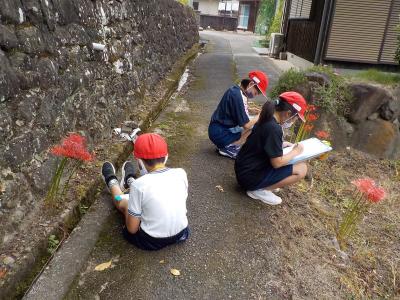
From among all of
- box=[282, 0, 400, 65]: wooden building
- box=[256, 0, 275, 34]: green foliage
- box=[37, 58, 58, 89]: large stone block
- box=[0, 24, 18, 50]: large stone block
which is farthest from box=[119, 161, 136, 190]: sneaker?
box=[256, 0, 275, 34]: green foliage

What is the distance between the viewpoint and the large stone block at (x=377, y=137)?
6.60 meters

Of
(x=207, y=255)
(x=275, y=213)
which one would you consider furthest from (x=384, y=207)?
(x=207, y=255)

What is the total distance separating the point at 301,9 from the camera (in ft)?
41.2

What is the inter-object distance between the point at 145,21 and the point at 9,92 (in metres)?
5.11

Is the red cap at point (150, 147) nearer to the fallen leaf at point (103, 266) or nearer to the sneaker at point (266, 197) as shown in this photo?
the fallen leaf at point (103, 266)

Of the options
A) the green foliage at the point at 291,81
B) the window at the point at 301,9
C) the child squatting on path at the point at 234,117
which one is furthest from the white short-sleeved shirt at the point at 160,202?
the window at the point at 301,9

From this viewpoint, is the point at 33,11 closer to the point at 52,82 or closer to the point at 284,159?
the point at 52,82

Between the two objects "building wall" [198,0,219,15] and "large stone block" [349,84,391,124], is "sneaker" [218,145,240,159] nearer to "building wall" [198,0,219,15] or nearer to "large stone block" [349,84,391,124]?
"large stone block" [349,84,391,124]

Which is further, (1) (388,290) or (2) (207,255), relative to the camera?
(1) (388,290)

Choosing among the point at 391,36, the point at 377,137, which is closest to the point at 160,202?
the point at 377,137

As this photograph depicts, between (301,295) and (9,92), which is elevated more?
(9,92)

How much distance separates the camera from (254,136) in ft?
12.2

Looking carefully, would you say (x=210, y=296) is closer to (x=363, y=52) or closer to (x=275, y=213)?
(x=275, y=213)

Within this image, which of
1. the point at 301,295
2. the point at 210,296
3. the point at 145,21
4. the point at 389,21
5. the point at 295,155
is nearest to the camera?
the point at 210,296
